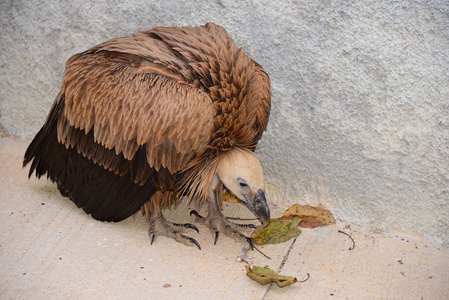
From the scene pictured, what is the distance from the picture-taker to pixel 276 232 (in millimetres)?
4148

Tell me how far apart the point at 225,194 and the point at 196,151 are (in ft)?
3.77

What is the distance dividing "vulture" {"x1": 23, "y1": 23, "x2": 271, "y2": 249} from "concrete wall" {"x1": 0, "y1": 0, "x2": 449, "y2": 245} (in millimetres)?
300

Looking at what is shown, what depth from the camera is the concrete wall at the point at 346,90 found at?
3.73 metres

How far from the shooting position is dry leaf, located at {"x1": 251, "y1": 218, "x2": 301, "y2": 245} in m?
4.07

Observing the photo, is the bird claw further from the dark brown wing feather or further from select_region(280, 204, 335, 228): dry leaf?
select_region(280, 204, 335, 228): dry leaf

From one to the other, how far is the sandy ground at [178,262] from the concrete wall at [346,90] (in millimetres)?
316

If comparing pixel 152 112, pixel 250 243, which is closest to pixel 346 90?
pixel 250 243

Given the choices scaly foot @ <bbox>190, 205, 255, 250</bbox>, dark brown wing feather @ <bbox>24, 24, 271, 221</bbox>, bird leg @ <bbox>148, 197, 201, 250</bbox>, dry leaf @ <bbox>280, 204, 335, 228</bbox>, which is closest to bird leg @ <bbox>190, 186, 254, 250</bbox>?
scaly foot @ <bbox>190, 205, 255, 250</bbox>

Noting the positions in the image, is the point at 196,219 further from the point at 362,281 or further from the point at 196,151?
the point at 362,281

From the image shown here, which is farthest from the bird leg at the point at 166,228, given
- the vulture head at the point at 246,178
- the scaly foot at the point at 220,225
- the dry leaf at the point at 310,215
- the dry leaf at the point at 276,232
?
the dry leaf at the point at 310,215

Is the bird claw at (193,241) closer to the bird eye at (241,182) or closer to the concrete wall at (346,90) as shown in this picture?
the bird eye at (241,182)

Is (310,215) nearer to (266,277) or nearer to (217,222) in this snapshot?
(217,222)

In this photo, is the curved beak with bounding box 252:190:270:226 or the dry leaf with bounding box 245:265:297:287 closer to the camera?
the dry leaf with bounding box 245:265:297:287

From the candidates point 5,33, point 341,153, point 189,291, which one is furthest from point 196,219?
point 5,33
